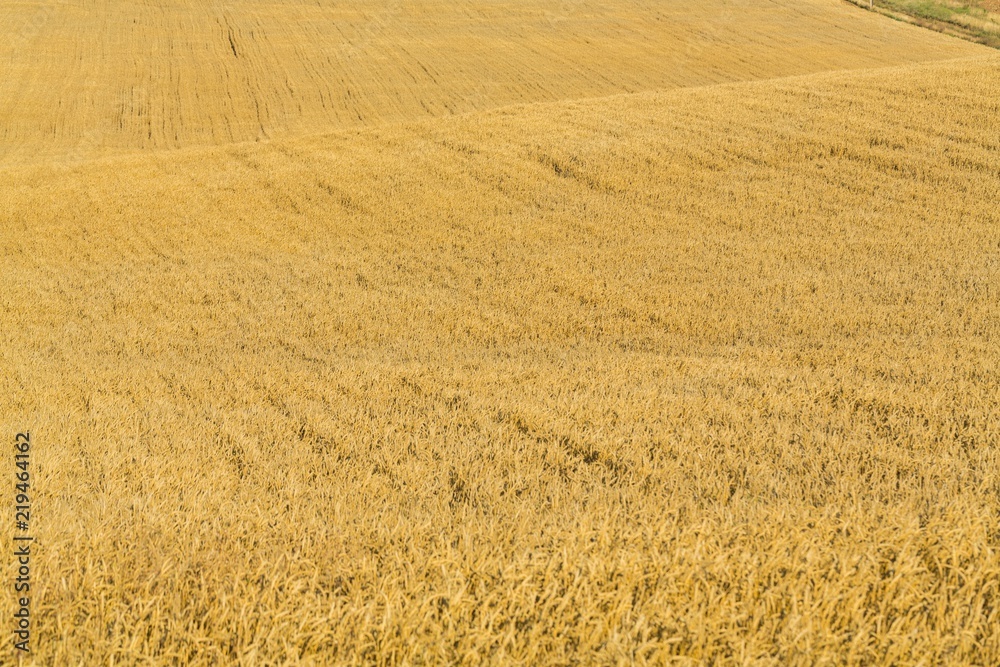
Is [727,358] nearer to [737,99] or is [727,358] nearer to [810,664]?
[810,664]

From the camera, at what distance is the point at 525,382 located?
5.85 metres

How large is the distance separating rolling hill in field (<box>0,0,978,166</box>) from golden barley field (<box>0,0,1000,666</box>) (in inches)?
61.8

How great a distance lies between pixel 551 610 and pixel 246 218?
11.8 metres

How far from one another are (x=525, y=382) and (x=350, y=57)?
93.9 ft

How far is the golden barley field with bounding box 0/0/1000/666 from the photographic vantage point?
208cm

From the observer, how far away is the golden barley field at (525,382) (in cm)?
208

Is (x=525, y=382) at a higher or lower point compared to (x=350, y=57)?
lower

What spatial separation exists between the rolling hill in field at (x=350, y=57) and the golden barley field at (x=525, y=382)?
1570 millimetres

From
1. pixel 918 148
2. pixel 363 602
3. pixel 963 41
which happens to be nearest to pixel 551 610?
pixel 363 602

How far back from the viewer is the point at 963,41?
117 feet

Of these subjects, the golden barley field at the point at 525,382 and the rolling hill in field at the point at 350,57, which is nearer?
the golden barley field at the point at 525,382

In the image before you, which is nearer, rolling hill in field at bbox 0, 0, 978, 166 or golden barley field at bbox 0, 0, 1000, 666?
golden barley field at bbox 0, 0, 1000, 666

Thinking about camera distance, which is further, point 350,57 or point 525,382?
point 350,57

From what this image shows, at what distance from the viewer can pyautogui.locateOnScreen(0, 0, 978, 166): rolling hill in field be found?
23.6 meters
